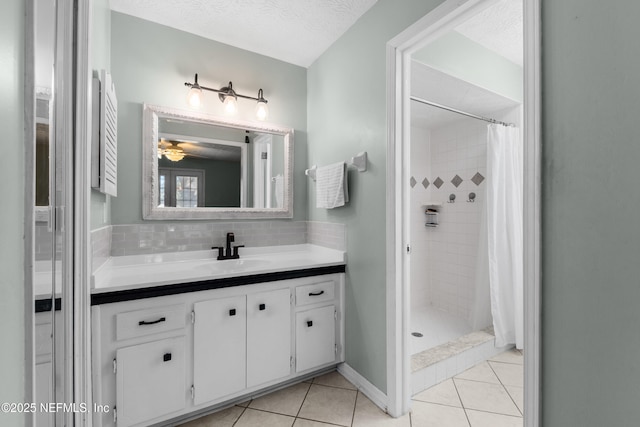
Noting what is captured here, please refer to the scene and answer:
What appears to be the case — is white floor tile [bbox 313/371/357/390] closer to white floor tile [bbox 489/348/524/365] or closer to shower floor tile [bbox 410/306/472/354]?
shower floor tile [bbox 410/306/472/354]

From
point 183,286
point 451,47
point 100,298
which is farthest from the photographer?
point 451,47

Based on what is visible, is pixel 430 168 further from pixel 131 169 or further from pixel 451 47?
pixel 131 169

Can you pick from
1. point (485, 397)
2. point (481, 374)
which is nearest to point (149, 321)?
point (485, 397)

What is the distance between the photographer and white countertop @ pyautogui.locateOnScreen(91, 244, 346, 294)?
4.63 ft

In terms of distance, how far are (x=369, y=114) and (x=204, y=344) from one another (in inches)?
68.4

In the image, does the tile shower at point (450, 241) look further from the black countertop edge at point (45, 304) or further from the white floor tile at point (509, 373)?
the black countertop edge at point (45, 304)

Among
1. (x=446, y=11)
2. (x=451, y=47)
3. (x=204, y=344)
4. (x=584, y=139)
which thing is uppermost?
(x=451, y=47)

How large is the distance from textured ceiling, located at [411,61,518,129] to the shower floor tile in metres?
2.10

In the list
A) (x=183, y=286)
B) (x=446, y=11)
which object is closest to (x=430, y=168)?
(x=446, y=11)

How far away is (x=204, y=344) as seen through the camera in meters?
1.54

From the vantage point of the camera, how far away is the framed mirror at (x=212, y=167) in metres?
1.93

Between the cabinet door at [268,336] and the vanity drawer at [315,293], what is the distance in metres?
0.08

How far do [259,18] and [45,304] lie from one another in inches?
79.9

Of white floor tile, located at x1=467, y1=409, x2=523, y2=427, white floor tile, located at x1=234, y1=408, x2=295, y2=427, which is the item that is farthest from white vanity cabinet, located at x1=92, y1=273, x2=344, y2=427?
white floor tile, located at x1=467, y1=409, x2=523, y2=427
